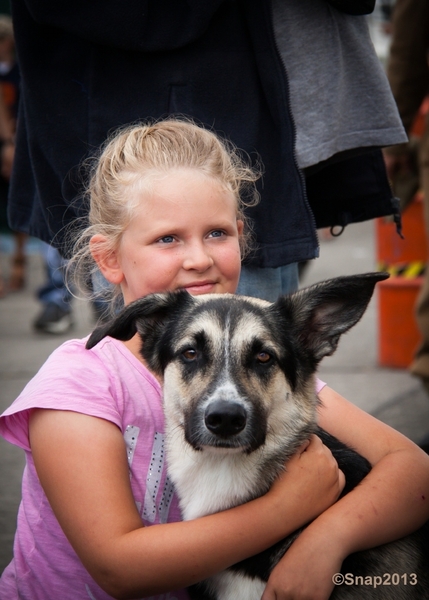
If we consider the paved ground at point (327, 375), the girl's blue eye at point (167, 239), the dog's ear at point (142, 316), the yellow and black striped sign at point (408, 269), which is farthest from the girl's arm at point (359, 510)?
the yellow and black striped sign at point (408, 269)

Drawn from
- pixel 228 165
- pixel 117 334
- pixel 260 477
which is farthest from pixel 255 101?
pixel 260 477

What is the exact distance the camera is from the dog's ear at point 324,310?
245 cm

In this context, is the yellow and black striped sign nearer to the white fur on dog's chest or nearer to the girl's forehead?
the girl's forehead

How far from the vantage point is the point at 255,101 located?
116 inches

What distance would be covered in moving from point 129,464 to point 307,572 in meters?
0.68

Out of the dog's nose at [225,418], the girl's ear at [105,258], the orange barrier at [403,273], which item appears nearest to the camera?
the dog's nose at [225,418]

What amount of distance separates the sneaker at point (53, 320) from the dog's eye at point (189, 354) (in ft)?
20.9

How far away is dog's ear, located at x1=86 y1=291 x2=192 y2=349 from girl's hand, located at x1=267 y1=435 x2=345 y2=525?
0.64 meters

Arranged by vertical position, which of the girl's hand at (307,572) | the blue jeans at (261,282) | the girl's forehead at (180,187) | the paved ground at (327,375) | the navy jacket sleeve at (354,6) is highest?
the navy jacket sleeve at (354,6)

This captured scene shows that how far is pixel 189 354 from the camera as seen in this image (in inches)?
98.8

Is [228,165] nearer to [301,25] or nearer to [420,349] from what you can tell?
[301,25]

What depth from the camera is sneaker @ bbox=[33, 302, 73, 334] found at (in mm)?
8711

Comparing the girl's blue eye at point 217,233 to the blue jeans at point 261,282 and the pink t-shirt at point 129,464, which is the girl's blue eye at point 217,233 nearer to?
the blue jeans at point 261,282

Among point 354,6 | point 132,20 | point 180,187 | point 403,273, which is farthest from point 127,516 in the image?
point 403,273
